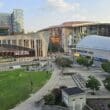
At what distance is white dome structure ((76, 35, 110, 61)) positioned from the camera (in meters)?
55.3

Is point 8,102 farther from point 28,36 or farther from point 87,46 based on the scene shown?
point 28,36

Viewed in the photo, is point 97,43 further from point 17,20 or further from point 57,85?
point 17,20

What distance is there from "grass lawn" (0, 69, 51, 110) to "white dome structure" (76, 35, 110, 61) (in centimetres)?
1411

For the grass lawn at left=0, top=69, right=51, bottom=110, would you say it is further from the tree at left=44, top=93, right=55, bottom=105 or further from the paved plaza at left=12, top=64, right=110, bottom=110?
the tree at left=44, top=93, right=55, bottom=105

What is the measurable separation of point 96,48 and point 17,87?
27.8 meters

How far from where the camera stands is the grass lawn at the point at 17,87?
28.0 metres

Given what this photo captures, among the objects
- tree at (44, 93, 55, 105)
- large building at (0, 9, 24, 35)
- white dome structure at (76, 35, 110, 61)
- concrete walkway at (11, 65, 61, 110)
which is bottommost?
concrete walkway at (11, 65, 61, 110)

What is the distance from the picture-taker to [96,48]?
59.3 m

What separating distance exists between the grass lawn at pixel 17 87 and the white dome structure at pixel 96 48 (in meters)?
14.1

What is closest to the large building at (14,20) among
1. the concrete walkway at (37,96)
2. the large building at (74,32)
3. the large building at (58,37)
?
the large building at (58,37)

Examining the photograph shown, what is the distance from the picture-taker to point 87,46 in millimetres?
64875

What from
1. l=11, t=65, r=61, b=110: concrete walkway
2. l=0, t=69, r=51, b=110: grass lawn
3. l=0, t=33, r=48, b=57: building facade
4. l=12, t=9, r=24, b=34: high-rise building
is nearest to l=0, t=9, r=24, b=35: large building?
l=12, t=9, r=24, b=34: high-rise building

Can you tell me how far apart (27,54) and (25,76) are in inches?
1180

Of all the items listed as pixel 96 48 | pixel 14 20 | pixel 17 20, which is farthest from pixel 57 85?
pixel 17 20
